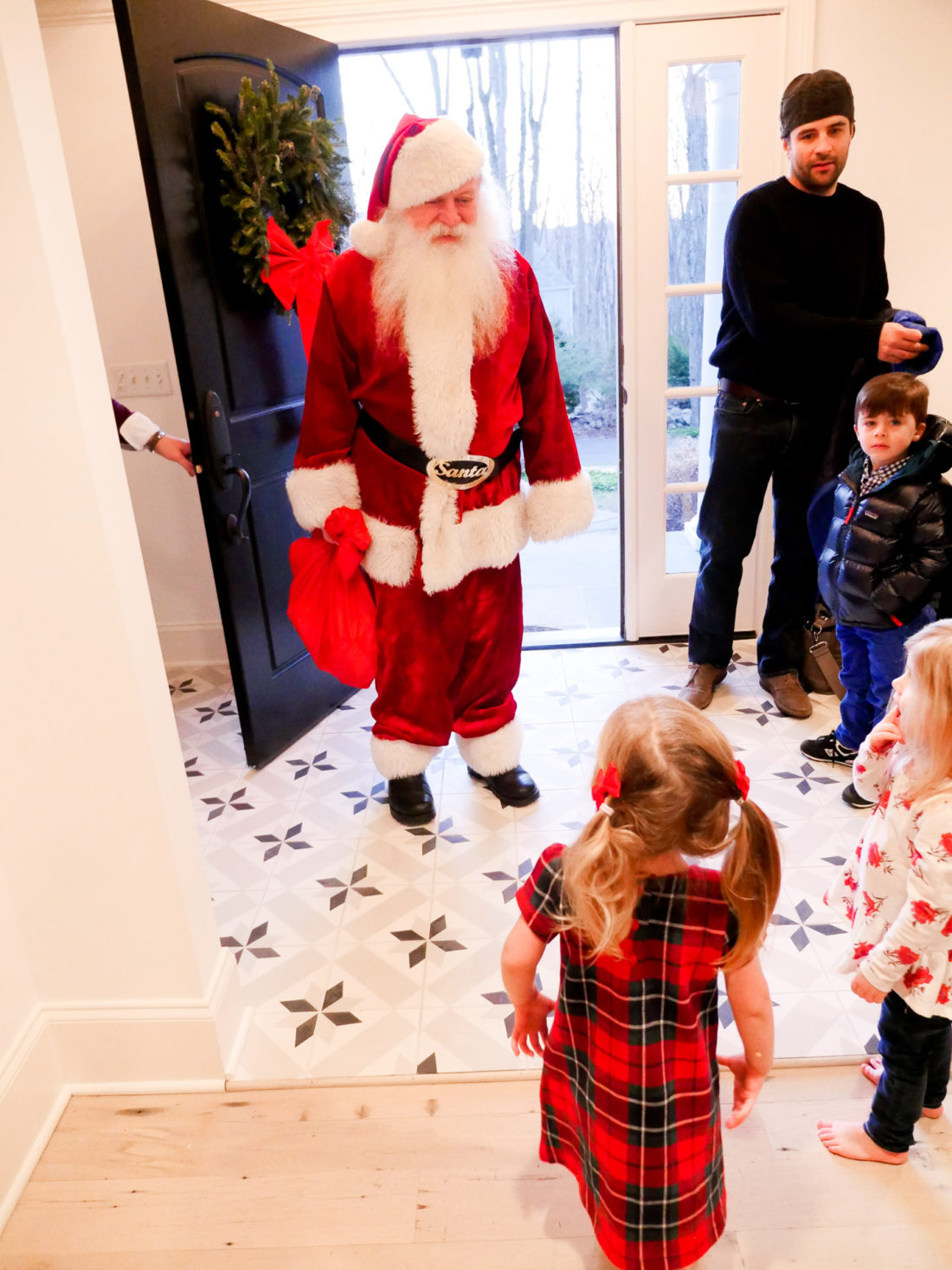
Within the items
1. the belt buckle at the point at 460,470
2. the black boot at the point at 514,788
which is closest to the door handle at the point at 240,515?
the belt buckle at the point at 460,470

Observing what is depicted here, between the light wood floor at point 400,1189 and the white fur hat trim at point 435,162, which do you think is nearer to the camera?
the light wood floor at point 400,1189

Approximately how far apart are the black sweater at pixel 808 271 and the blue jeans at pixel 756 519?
21cm

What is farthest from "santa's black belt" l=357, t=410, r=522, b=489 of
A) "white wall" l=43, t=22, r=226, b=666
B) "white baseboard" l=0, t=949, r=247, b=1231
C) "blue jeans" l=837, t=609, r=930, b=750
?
"white wall" l=43, t=22, r=226, b=666

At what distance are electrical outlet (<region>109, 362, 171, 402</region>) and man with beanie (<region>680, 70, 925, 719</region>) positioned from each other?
1798mm

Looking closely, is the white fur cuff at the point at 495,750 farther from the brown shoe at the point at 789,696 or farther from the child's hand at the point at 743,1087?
the child's hand at the point at 743,1087

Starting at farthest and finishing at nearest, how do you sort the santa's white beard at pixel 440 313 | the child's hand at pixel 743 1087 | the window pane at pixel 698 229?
the window pane at pixel 698 229 → the santa's white beard at pixel 440 313 → the child's hand at pixel 743 1087

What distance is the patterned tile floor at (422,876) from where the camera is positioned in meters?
1.78

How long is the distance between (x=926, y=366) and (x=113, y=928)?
2.32m

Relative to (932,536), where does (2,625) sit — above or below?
above

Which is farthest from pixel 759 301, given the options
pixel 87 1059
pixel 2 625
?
pixel 87 1059

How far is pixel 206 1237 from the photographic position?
4.71ft

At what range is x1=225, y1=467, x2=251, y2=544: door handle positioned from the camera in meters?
2.49

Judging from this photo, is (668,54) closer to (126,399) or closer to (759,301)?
(759,301)

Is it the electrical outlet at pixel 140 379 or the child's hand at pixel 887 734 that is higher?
the electrical outlet at pixel 140 379
